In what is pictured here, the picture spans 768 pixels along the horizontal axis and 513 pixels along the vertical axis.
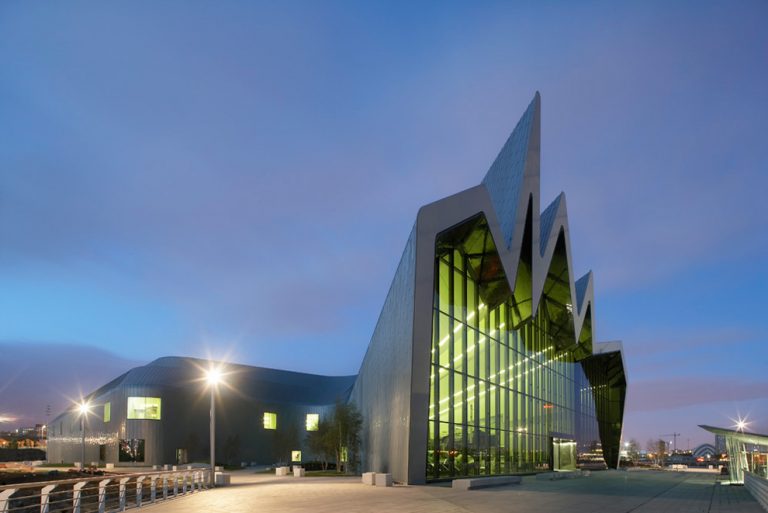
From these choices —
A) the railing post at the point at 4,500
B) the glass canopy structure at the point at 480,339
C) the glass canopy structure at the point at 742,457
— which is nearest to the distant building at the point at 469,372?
the glass canopy structure at the point at 480,339

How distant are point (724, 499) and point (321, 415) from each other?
54.5 meters

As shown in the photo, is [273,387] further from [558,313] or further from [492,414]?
[492,414]

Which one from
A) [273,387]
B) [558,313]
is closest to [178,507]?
[558,313]

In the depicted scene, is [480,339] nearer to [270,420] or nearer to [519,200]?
[519,200]

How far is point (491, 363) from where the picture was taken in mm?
34688

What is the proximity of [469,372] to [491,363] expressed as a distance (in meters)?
3.73

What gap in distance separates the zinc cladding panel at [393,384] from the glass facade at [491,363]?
47.3 inches

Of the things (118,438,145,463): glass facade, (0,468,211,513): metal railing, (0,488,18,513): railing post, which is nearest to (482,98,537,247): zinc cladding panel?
(0,468,211,513): metal railing

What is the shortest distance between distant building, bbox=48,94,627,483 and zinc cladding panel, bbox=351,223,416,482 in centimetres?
11

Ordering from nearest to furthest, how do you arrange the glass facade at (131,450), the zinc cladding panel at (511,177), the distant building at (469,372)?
the distant building at (469,372), the zinc cladding panel at (511,177), the glass facade at (131,450)

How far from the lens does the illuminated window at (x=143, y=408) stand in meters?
60.2

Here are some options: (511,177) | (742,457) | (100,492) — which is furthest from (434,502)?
(742,457)

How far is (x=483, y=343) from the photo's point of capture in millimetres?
33594

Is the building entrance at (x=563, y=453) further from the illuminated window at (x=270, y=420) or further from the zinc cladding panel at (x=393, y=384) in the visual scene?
the illuminated window at (x=270, y=420)
